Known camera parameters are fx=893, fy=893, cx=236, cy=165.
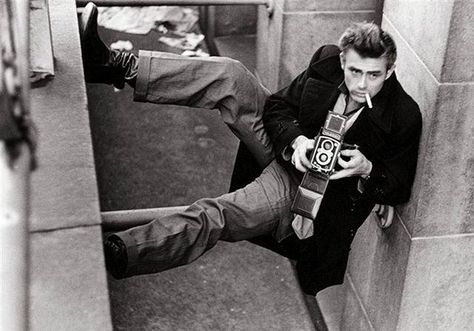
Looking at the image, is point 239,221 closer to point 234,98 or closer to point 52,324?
point 234,98

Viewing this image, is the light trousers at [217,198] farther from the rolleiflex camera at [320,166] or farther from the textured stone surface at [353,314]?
the textured stone surface at [353,314]

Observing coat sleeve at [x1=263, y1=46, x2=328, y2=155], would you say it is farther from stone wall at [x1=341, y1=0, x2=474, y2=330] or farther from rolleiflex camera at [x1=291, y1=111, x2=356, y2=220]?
stone wall at [x1=341, y1=0, x2=474, y2=330]

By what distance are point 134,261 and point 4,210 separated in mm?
2606

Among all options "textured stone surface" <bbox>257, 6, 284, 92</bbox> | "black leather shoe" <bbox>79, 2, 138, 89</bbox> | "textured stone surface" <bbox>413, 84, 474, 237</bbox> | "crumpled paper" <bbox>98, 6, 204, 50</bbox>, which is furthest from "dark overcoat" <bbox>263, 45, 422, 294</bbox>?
"crumpled paper" <bbox>98, 6, 204, 50</bbox>

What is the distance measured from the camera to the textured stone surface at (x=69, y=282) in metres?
2.59

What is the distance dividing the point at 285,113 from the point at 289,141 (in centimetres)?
19

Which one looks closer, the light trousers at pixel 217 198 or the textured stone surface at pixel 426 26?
the textured stone surface at pixel 426 26

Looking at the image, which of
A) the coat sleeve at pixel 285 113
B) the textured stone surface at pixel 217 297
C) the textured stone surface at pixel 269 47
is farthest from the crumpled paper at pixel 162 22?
the coat sleeve at pixel 285 113

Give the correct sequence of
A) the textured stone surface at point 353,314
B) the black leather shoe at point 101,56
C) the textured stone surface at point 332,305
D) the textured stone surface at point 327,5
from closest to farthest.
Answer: the black leather shoe at point 101,56, the textured stone surface at point 353,314, the textured stone surface at point 332,305, the textured stone surface at point 327,5

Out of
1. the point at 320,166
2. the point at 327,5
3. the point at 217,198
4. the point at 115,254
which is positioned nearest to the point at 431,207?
the point at 320,166

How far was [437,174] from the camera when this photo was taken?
13.4ft

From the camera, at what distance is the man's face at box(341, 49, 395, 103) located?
4.01m

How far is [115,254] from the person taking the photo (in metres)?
4.09

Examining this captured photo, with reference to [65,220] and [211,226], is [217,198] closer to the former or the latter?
[211,226]
